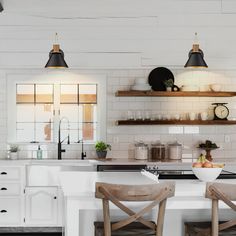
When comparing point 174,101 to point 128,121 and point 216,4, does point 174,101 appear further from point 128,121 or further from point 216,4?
point 216,4

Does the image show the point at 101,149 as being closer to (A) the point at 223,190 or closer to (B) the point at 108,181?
(B) the point at 108,181

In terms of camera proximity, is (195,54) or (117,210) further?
(195,54)

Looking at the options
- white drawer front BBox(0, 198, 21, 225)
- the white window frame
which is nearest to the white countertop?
white drawer front BBox(0, 198, 21, 225)

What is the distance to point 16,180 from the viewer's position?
23.4 feet

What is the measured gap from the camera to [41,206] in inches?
283

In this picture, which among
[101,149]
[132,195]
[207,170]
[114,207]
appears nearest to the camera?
[132,195]

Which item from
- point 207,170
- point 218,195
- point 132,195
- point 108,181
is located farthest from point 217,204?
point 108,181

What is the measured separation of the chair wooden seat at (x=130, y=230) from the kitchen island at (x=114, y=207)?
144 mm

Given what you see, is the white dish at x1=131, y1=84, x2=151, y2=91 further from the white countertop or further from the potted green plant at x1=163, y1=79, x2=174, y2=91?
the white countertop

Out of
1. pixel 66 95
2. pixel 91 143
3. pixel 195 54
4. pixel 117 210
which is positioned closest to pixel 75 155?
pixel 91 143

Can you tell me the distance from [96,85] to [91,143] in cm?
80

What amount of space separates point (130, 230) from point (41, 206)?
11.4 ft

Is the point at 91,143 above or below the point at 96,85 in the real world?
below

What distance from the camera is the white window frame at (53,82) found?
25.3 ft
